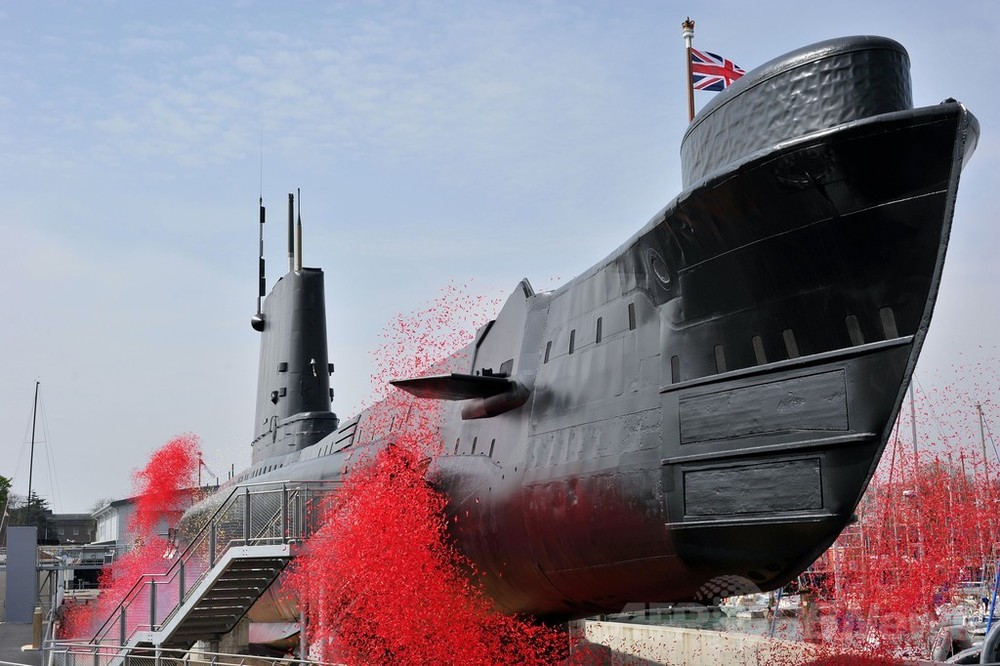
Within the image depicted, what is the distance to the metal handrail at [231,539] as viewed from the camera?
646 inches

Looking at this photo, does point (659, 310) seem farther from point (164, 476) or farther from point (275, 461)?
point (164, 476)

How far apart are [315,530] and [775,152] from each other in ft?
33.1

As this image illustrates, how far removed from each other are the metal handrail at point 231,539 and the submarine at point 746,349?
13.8ft

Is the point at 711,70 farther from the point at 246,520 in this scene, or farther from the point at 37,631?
the point at 37,631

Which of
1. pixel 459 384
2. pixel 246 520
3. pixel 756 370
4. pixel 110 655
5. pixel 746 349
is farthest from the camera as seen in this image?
pixel 110 655

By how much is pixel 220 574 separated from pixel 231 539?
0.61 m

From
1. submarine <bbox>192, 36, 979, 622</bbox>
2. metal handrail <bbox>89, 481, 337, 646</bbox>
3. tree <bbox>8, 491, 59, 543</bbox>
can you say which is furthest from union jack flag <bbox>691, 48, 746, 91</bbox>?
tree <bbox>8, 491, 59, 543</bbox>

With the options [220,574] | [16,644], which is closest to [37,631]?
[16,644]

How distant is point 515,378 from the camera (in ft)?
45.3

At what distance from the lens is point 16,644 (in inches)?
1324

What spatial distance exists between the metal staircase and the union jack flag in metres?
8.58

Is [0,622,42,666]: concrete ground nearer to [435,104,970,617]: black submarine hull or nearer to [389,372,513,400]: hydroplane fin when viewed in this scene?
[389,372,513,400]: hydroplane fin

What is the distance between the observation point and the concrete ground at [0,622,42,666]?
92.7 feet

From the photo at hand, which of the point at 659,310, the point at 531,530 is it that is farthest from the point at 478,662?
the point at 659,310
